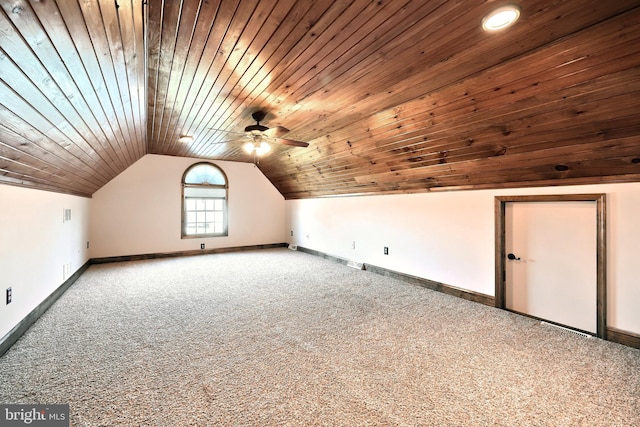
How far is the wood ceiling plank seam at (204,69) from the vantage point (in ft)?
5.74

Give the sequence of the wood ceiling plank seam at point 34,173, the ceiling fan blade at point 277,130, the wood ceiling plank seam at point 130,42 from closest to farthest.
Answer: the wood ceiling plank seam at point 130,42, the wood ceiling plank seam at point 34,173, the ceiling fan blade at point 277,130

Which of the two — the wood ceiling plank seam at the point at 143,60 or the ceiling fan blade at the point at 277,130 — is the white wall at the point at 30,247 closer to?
the wood ceiling plank seam at the point at 143,60

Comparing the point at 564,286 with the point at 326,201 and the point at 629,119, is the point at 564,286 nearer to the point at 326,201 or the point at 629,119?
the point at 629,119

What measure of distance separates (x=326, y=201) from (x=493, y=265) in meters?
3.81

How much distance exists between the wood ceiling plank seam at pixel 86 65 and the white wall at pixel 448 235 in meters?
4.08

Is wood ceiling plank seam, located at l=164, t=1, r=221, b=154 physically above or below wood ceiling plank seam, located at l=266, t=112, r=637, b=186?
above

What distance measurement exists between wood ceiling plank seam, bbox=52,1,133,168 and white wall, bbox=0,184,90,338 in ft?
3.70

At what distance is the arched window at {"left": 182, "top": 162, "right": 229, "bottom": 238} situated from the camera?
6836 mm

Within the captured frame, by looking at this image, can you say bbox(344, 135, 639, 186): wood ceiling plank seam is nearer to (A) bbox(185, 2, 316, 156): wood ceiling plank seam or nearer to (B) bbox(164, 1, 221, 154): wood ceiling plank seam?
(A) bbox(185, 2, 316, 156): wood ceiling plank seam

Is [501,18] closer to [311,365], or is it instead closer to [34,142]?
[311,365]

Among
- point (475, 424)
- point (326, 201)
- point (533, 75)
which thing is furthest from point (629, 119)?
point (326, 201)

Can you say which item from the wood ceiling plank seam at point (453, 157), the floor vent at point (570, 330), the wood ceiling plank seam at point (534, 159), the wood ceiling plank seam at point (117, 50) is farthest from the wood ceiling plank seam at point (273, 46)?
the floor vent at point (570, 330)

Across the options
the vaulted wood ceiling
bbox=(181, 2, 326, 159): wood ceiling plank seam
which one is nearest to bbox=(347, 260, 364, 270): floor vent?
the vaulted wood ceiling

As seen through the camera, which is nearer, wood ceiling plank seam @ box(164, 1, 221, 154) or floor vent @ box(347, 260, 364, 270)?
wood ceiling plank seam @ box(164, 1, 221, 154)
